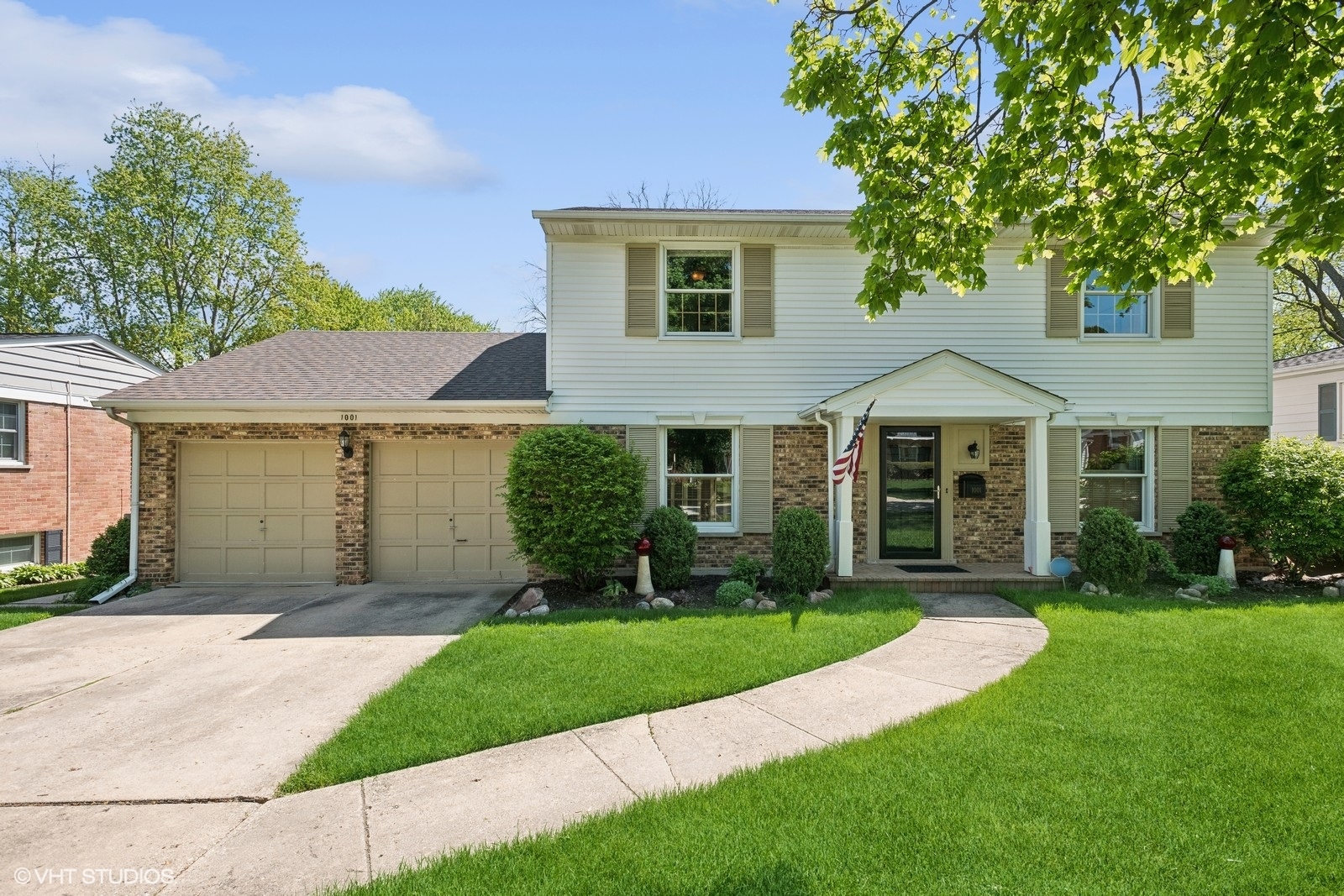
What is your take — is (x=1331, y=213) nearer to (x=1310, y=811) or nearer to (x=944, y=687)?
(x=1310, y=811)

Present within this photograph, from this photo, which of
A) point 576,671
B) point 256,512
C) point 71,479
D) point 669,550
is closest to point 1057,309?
point 669,550

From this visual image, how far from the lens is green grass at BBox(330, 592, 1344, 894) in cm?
284

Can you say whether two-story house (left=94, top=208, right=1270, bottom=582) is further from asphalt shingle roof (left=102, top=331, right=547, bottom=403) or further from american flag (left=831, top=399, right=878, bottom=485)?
american flag (left=831, top=399, right=878, bottom=485)

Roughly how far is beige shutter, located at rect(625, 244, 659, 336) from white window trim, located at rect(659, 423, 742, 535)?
162 cm

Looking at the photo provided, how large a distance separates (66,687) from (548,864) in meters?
5.35

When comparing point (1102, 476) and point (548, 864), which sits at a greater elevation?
point (1102, 476)

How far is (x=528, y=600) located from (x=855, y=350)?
6.22 metres

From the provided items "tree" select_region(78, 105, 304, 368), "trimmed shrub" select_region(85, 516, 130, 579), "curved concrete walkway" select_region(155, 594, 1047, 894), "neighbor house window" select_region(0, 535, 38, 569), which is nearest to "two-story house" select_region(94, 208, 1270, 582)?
"trimmed shrub" select_region(85, 516, 130, 579)

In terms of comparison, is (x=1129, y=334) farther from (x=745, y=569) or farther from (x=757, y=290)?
(x=745, y=569)

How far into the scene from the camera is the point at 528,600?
27.1ft

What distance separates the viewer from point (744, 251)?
1015 cm

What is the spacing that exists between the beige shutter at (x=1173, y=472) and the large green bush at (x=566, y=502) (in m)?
8.49

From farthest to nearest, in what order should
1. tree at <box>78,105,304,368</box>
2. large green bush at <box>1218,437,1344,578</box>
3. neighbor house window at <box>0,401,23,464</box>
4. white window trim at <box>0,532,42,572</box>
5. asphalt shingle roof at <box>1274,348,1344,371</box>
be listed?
tree at <box>78,105,304,368</box> → asphalt shingle roof at <box>1274,348,1344,371</box> → white window trim at <box>0,532,42,572</box> → neighbor house window at <box>0,401,23,464</box> → large green bush at <box>1218,437,1344,578</box>

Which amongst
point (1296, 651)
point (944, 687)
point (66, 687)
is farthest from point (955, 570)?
point (66, 687)
